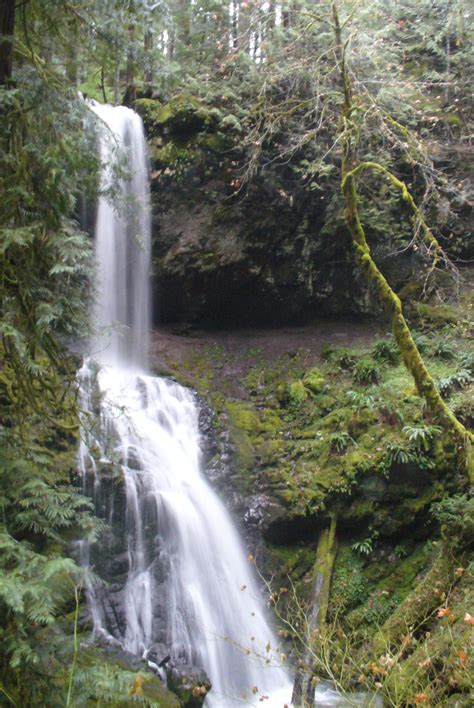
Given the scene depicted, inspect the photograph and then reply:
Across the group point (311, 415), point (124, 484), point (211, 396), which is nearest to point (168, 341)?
point (211, 396)

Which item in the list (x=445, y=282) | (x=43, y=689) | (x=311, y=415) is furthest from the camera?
(x=445, y=282)

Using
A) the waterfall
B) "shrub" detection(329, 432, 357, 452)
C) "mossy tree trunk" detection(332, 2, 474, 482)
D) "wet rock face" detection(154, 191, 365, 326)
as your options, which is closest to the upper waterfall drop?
"wet rock face" detection(154, 191, 365, 326)

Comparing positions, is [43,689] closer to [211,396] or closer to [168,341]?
[211,396]

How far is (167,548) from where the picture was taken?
7430 mm

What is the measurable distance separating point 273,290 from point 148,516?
20.3 feet

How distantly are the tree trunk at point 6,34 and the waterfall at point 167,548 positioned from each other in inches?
38.3

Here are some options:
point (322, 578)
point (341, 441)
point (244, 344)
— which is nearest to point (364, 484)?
point (341, 441)

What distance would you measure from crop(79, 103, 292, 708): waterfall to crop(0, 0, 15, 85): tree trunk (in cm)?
97

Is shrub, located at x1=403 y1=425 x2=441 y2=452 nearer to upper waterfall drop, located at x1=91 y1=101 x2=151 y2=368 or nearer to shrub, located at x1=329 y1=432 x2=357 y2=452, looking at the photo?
shrub, located at x1=329 y1=432 x2=357 y2=452

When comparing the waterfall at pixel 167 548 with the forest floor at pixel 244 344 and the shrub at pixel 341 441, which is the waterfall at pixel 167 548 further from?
the shrub at pixel 341 441

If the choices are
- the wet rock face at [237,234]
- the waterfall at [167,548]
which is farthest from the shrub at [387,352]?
the waterfall at [167,548]

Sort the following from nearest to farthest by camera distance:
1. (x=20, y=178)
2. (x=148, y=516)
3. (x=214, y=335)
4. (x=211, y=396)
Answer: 1. (x=20, y=178)
2. (x=148, y=516)
3. (x=211, y=396)
4. (x=214, y=335)

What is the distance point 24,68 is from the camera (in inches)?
216

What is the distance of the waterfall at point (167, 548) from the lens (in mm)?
6539
